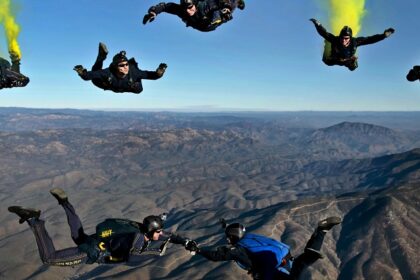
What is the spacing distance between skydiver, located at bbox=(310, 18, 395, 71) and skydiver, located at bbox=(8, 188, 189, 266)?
998 cm

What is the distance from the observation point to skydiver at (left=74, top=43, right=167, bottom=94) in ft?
52.1

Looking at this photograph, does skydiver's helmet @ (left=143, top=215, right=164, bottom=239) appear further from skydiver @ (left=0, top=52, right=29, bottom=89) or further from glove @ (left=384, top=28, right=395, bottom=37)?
glove @ (left=384, top=28, right=395, bottom=37)

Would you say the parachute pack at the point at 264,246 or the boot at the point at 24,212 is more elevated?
the boot at the point at 24,212

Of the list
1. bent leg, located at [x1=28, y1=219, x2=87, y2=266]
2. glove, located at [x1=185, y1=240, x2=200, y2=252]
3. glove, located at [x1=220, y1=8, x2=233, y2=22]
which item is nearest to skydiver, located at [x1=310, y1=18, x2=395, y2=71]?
glove, located at [x1=220, y1=8, x2=233, y2=22]

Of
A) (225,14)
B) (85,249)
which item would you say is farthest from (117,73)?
(85,249)

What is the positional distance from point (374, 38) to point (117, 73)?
10565 millimetres

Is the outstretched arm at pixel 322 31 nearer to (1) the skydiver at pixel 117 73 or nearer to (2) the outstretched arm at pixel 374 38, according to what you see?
(2) the outstretched arm at pixel 374 38

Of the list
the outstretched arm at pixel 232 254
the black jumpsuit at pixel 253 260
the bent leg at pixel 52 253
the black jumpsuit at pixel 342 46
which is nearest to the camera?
the black jumpsuit at pixel 253 260

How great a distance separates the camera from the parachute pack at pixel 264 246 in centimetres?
1439

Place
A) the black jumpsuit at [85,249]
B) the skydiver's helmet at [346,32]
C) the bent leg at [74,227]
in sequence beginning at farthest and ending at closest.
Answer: the bent leg at [74,227]
the skydiver's helmet at [346,32]
the black jumpsuit at [85,249]

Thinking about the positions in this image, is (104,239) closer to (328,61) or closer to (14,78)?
(14,78)

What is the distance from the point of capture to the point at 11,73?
15984 millimetres

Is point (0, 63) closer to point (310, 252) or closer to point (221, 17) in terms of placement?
point (221, 17)

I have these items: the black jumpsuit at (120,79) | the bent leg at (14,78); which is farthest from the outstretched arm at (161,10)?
the bent leg at (14,78)
